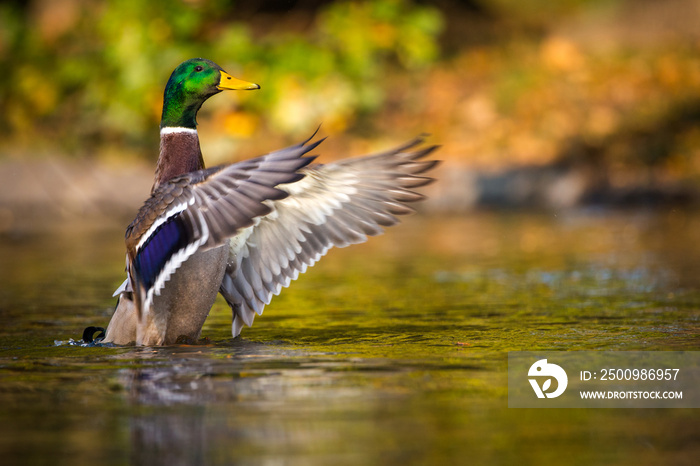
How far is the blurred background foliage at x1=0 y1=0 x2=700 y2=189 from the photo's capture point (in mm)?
14703

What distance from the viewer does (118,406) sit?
13.3 feet

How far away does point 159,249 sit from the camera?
5.23 m

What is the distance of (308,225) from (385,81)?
11152 millimetres

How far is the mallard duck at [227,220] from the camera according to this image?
16.7ft

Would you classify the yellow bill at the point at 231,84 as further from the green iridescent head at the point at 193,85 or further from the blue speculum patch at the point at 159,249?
the blue speculum patch at the point at 159,249

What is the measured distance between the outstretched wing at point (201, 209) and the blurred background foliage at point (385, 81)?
30.0ft

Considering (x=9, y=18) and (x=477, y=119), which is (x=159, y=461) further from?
(x=9, y=18)

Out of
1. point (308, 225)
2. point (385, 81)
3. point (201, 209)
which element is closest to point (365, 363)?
point (201, 209)

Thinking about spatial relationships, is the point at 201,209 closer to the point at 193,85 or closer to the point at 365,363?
the point at 365,363

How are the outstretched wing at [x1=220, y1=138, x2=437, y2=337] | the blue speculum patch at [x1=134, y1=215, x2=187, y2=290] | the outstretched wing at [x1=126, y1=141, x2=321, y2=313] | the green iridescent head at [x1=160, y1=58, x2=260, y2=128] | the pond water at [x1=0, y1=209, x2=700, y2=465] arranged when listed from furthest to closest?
the green iridescent head at [x1=160, y1=58, x2=260, y2=128] → the outstretched wing at [x1=220, y1=138, x2=437, y2=337] → the blue speculum patch at [x1=134, y1=215, x2=187, y2=290] → the outstretched wing at [x1=126, y1=141, x2=321, y2=313] → the pond water at [x1=0, y1=209, x2=700, y2=465]

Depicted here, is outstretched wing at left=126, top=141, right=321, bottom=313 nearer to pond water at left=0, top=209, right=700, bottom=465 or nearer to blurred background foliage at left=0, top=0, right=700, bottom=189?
pond water at left=0, top=209, right=700, bottom=465

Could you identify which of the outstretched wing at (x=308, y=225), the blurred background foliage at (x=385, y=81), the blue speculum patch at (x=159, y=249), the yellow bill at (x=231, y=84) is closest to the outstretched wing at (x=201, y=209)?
the blue speculum patch at (x=159, y=249)

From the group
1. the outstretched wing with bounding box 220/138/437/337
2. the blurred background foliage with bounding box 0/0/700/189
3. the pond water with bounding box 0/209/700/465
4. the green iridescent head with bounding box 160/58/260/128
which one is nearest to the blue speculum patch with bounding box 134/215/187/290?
the pond water with bounding box 0/209/700/465

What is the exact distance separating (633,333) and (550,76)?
1117 centimetres
